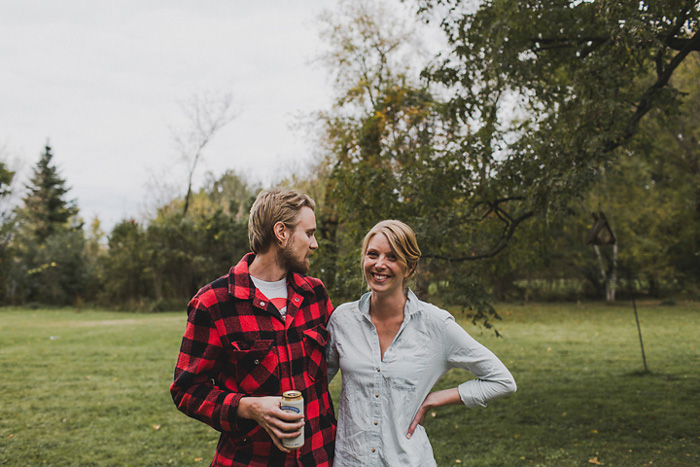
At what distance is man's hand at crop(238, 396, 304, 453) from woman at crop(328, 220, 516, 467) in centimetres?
37

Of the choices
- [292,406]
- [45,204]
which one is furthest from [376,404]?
[45,204]

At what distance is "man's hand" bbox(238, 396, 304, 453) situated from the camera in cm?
173

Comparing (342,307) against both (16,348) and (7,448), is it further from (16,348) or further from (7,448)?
(16,348)

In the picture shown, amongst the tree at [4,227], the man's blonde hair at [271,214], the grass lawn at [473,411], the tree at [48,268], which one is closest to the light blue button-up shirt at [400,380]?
the man's blonde hair at [271,214]

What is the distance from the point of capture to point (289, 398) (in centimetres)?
173

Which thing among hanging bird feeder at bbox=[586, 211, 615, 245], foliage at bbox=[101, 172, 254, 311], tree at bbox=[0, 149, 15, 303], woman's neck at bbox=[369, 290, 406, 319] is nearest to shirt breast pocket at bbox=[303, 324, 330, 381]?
woman's neck at bbox=[369, 290, 406, 319]

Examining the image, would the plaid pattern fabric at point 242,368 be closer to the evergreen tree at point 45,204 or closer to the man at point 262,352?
the man at point 262,352

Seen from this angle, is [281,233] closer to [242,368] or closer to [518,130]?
[242,368]

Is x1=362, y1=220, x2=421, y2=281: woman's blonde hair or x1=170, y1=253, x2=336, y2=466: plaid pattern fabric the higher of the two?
x1=362, y1=220, x2=421, y2=281: woman's blonde hair

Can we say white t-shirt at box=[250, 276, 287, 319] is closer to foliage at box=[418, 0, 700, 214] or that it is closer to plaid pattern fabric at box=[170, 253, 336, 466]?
plaid pattern fabric at box=[170, 253, 336, 466]

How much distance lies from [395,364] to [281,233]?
71 cm

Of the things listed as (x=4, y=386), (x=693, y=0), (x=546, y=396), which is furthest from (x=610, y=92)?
(x=4, y=386)

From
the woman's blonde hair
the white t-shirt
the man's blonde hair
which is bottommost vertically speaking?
the white t-shirt

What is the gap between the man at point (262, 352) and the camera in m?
1.88
